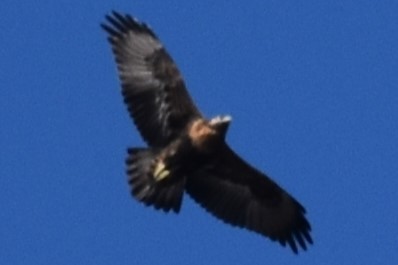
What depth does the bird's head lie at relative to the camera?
49.1ft

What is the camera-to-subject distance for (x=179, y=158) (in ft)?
49.4

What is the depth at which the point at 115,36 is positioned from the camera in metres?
15.7

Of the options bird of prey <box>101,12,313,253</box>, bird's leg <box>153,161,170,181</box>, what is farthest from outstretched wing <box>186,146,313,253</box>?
bird's leg <box>153,161,170,181</box>

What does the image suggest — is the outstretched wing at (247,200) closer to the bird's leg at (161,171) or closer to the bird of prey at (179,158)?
the bird of prey at (179,158)

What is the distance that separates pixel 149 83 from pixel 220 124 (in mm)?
1062

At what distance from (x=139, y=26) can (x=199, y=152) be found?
1.65 metres

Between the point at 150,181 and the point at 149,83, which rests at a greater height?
the point at 149,83

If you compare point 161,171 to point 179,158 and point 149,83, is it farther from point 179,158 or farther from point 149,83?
point 149,83

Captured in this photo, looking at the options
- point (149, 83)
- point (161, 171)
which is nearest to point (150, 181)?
point (161, 171)

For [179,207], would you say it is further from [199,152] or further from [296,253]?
[296,253]

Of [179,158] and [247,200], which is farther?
[247,200]

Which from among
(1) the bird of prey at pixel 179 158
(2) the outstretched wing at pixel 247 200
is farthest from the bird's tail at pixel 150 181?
(2) the outstretched wing at pixel 247 200

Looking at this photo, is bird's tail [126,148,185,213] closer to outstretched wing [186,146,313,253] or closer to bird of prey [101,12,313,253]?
bird of prey [101,12,313,253]

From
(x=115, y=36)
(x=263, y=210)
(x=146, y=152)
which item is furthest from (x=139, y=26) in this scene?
(x=263, y=210)
